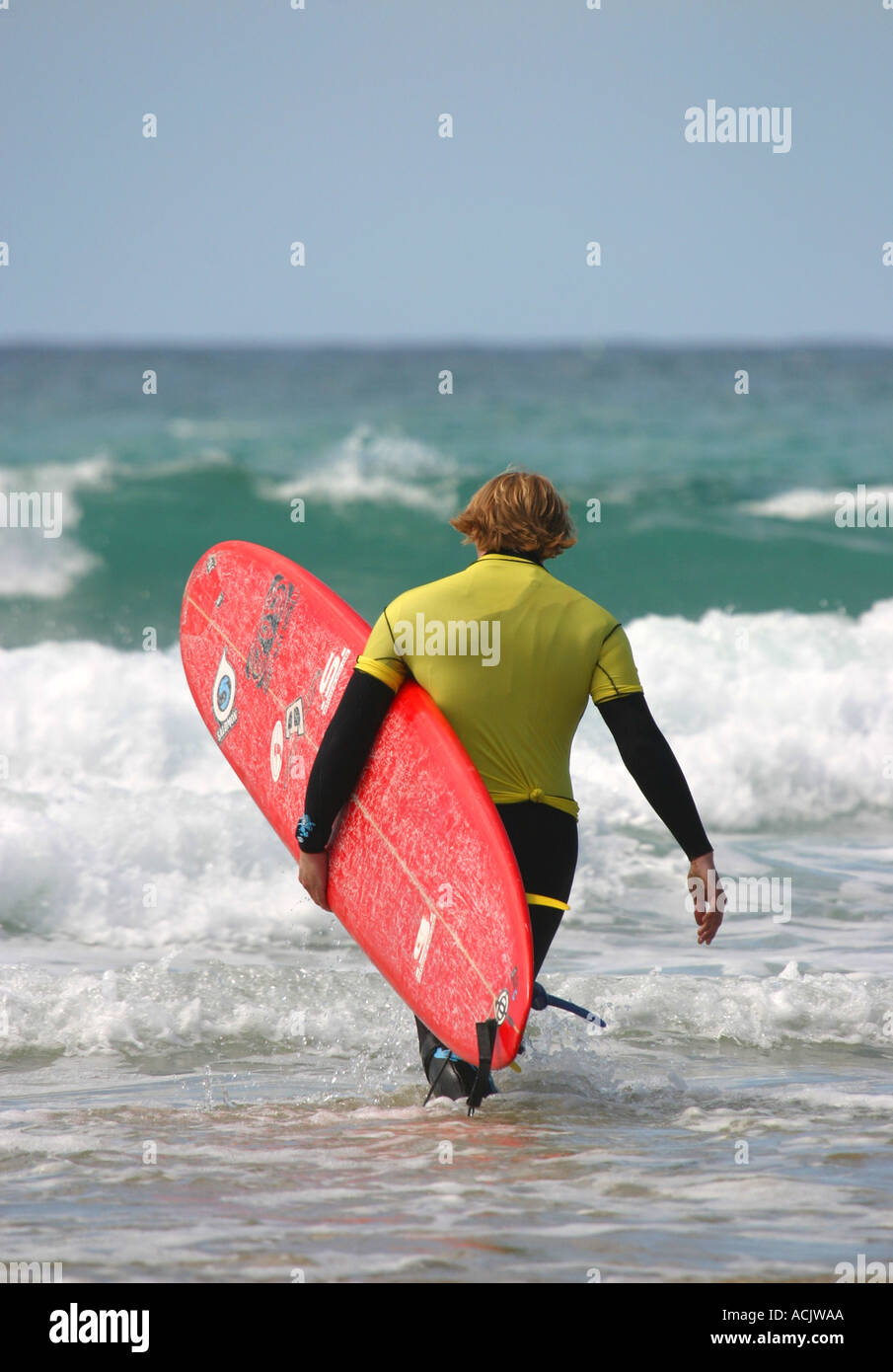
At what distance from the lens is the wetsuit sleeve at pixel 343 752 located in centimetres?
276

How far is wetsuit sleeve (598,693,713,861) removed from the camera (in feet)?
8.94

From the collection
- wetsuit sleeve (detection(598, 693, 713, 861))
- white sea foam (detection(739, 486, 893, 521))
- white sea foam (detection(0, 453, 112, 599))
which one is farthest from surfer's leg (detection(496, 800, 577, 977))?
white sea foam (detection(739, 486, 893, 521))

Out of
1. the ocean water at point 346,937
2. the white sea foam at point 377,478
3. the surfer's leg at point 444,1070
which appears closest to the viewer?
the ocean water at point 346,937

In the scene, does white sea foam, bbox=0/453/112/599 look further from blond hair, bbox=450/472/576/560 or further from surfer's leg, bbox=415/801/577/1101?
surfer's leg, bbox=415/801/577/1101

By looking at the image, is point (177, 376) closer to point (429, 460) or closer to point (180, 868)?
point (429, 460)

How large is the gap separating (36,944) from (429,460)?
11.4 meters

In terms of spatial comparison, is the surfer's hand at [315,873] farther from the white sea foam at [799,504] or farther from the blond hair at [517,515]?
the white sea foam at [799,504]

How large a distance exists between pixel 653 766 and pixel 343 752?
0.65m

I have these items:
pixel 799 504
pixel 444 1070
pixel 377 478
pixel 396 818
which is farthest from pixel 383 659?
pixel 799 504

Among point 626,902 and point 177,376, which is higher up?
point 177,376

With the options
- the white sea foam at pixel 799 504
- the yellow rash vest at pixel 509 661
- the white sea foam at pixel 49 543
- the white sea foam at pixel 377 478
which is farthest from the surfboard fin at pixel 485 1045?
the white sea foam at pixel 799 504

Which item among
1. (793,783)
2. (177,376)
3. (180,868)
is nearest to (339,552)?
(177,376)

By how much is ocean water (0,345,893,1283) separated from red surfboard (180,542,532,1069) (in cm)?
33

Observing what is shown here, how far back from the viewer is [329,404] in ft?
55.6
